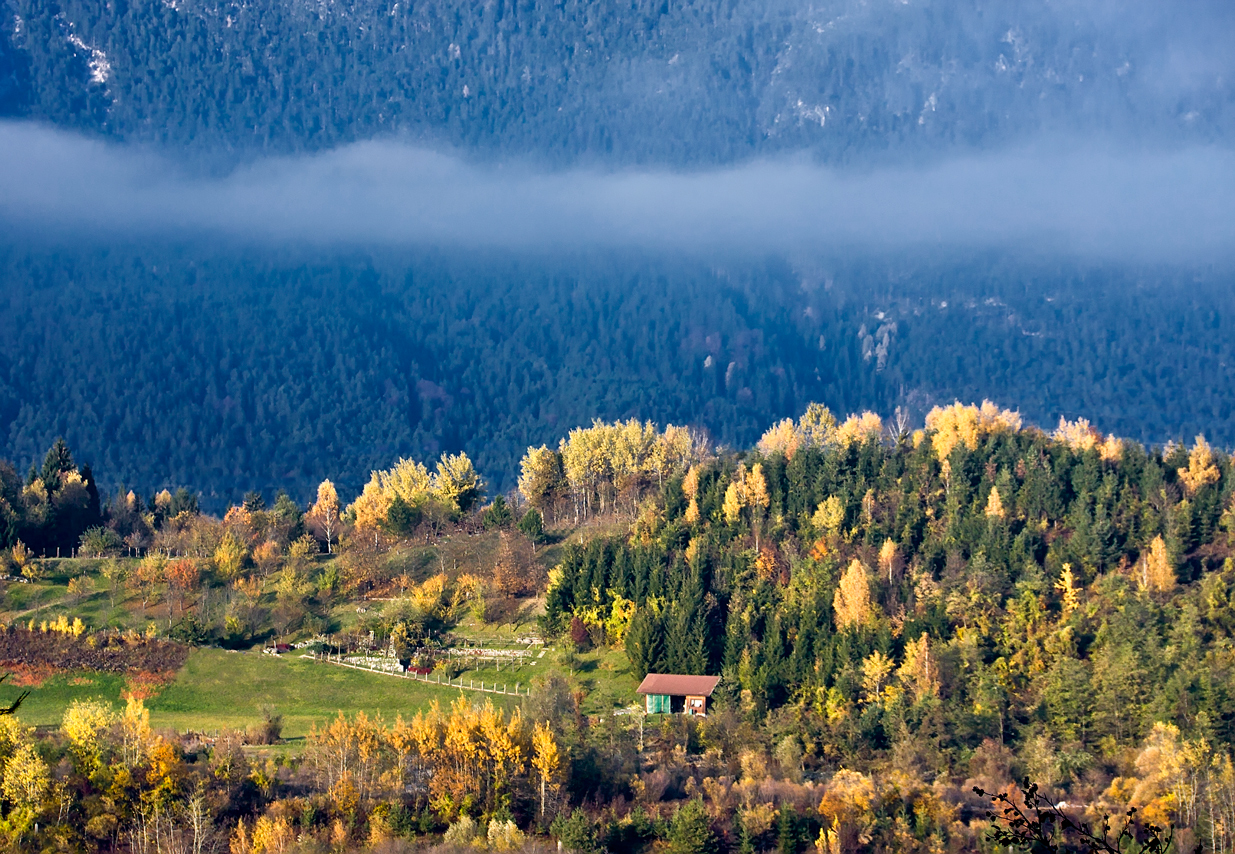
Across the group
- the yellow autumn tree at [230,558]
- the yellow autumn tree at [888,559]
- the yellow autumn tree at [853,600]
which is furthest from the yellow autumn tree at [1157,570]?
the yellow autumn tree at [230,558]

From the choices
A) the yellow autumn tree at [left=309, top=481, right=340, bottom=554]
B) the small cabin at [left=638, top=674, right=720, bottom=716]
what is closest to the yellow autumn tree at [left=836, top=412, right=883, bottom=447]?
the small cabin at [left=638, top=674, right=720, bottom=716]

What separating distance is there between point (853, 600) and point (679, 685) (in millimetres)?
11134

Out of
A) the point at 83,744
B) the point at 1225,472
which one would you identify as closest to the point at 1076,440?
the point at 1225,472

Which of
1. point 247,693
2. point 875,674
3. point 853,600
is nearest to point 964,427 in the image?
point 853,600

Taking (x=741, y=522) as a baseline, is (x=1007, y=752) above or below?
below

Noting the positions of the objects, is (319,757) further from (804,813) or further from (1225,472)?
(1225,472)

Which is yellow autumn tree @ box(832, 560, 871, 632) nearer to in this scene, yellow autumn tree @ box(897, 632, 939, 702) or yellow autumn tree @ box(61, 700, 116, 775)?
yellow autumn tree @ box(897, 632, 939, 702)

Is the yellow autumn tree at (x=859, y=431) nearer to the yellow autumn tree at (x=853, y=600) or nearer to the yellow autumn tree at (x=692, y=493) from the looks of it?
the yellow autumn tree at (x=692, y=493)

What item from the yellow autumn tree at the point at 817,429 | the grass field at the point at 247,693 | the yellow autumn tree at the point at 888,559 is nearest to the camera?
the grass field at the point at 247,693

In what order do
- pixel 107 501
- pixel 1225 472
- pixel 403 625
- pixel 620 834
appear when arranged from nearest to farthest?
pixel 620 834 < pixel 403 625 < pixel 1225 472 < pixel 107 501

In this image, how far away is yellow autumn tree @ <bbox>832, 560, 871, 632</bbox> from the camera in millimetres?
80062

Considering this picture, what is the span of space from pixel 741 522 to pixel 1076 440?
26.2m

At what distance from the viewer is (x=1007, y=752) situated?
6906 cm

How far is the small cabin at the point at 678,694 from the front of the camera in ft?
249
